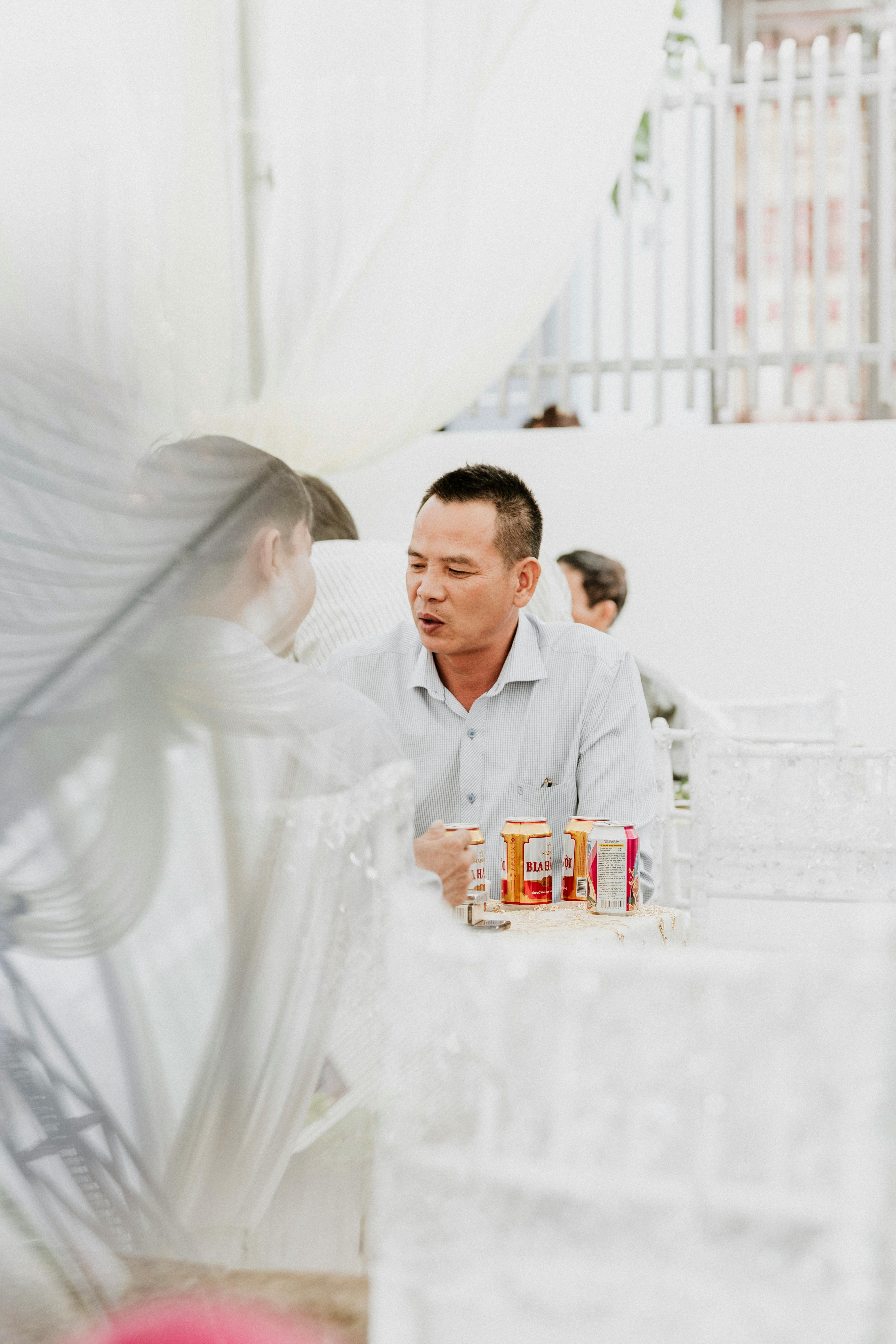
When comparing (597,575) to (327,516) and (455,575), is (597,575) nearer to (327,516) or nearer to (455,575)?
(327,516)

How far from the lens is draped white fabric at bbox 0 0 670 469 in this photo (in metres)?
0.81

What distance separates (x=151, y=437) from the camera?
0.77m

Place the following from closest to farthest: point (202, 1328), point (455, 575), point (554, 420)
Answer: point (202, 1328) → point (455, 575) → point (554, 420)

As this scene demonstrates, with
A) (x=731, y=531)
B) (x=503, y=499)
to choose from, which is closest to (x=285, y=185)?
(x=503, y=499)

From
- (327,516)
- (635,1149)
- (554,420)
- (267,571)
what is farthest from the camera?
(554,420)

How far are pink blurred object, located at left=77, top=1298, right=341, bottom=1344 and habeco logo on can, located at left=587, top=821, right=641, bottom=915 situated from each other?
506 millimetres

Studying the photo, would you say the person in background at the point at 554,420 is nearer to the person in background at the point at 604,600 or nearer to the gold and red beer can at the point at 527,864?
the person in background at the point at 604,600

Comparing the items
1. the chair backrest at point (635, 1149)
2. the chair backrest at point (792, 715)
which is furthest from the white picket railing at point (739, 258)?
the chair backrest at point (635, 1149)

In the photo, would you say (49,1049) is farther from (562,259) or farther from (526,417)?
(526,417)

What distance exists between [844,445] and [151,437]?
100.0 inches

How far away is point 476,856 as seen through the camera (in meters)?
1.07

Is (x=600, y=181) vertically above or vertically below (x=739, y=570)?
above

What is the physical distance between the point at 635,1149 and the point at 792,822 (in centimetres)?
138

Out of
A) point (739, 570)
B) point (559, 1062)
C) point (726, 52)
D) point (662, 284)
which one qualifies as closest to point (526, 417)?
point (662, 284)
